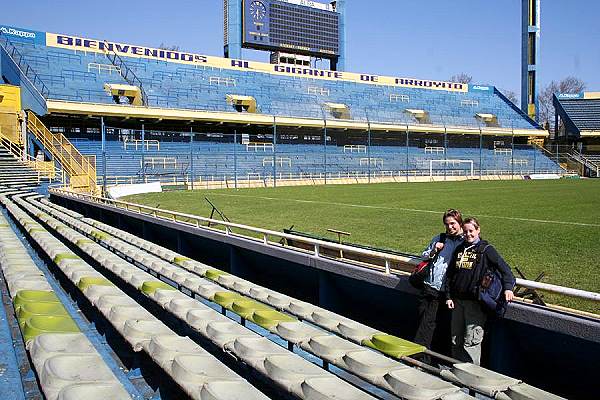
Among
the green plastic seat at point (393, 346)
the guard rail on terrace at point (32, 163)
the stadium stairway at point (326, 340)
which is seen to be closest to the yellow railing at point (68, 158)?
the guard rail on terrace at point (32, 163)

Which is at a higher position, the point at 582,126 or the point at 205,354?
the point at 582,126

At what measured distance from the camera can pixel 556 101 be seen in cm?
6594

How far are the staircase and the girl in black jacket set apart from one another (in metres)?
22.1

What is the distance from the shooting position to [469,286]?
396 cm

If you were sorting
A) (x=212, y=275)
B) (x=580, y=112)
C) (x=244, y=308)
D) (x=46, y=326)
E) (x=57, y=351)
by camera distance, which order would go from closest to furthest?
(x=57, y=351)
(x=46, y=326)
(x=244, y=308)
(x=212, y=275)
(x=580, y=112)

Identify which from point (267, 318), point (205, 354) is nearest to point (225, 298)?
point (267, 318)

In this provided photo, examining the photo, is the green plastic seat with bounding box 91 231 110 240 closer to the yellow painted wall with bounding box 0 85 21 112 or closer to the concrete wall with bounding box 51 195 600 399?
the concrete wall with bounding box 51 195 600 399

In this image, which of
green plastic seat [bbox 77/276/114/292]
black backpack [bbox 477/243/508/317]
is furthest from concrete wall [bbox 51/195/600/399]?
green plastic seat [bbox 77/276/114/292]

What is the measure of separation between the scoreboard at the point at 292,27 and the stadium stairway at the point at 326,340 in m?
47.1

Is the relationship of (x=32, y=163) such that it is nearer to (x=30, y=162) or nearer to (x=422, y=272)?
(x=30, y=162)

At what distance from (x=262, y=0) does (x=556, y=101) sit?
35805mm

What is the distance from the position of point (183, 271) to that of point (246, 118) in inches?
1406

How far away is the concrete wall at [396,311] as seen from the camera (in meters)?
3.78

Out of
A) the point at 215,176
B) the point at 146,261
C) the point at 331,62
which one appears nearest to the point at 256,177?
the point at 215,176
